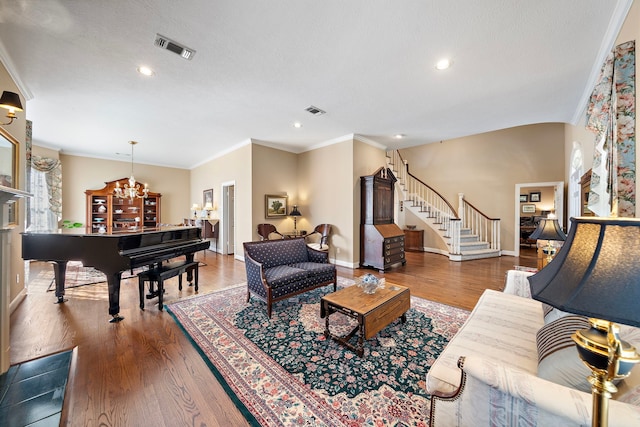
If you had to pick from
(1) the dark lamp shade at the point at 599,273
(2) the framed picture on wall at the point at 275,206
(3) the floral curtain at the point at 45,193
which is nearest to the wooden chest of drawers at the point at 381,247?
(2) the framed picture on wall at the point at 275,206

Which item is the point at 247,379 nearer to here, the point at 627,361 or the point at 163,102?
the point at 627,361

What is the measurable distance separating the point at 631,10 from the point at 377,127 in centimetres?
319

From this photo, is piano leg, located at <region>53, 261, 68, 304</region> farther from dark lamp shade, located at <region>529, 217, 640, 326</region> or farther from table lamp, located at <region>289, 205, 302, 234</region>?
dark lamp shade, located at <region>529, 217, 640, 326</region>

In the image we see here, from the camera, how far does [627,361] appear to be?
67 centimetres

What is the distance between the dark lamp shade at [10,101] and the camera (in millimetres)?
2096

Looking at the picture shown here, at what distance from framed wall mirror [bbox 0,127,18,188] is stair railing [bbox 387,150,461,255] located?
724 cm

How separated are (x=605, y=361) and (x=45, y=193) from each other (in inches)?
365

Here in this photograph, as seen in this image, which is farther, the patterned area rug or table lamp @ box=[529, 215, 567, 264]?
table lamp @ box=[529, 215, 567, 264]

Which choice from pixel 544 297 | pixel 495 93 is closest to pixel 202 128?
pixel 495 93

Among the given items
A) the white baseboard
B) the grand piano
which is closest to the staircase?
the grand piano

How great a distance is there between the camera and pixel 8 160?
279 cm

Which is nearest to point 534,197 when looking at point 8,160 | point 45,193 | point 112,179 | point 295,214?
point 295,214

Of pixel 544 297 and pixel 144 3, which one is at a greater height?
pixel 144 3

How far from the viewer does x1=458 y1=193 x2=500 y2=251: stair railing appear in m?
6.65
